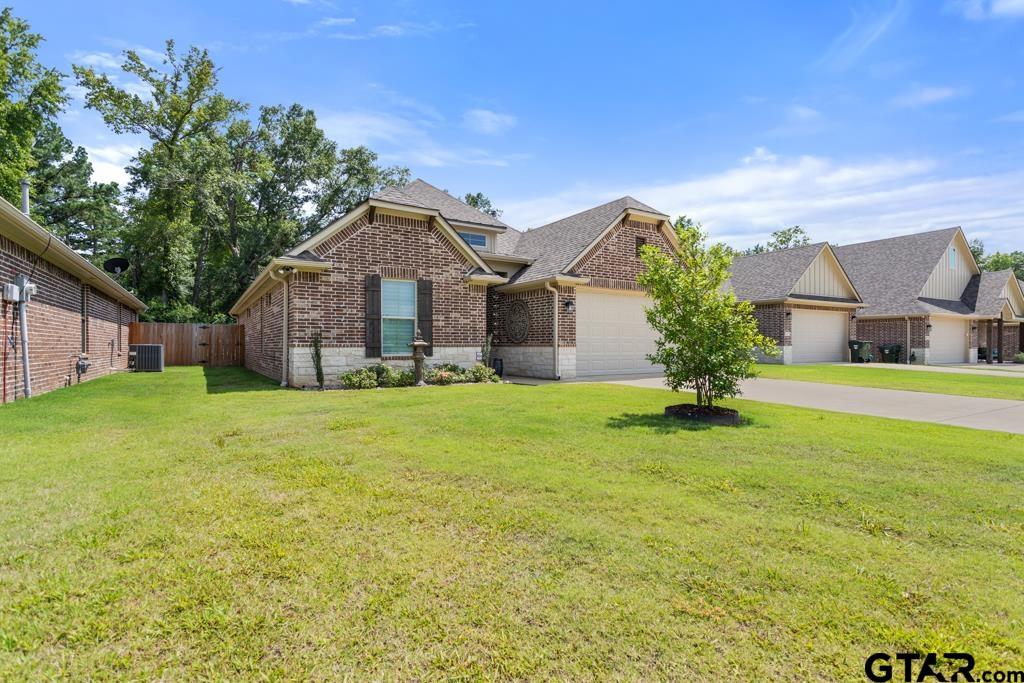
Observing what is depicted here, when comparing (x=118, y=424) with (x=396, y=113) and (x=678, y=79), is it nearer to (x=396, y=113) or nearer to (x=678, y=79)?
(x=396, y=113)

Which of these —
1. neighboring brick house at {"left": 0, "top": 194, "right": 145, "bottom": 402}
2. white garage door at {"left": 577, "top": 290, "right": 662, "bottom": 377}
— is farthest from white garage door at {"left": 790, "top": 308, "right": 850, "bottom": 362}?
neighboring brick house at {"left": 0, "top": 194, "right": 145, "bottom": 402}

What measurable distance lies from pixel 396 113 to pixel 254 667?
52.6 ft

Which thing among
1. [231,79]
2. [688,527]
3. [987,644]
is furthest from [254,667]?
[231,79]

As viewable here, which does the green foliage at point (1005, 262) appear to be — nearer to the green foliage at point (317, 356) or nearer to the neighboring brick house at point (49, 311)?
the green foliage at point (317, 356)

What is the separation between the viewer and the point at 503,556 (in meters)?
2.95

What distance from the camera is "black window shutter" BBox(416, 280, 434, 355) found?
43.0ft

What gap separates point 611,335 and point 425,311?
21.0ft

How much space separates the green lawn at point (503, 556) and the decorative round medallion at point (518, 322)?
10.2 m

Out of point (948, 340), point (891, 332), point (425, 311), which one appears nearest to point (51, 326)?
point (425, 311)

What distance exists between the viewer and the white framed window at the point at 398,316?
12844mm

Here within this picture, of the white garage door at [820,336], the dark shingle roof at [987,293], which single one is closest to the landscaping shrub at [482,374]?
the white garage door at [820,336]

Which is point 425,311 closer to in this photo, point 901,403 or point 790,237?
point 901,403

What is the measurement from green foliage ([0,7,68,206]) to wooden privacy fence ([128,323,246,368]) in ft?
25.4

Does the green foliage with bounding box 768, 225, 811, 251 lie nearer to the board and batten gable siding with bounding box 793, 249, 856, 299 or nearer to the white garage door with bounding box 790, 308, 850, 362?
the board and batten gable siding with bounding box 793, 249, 856, 299
